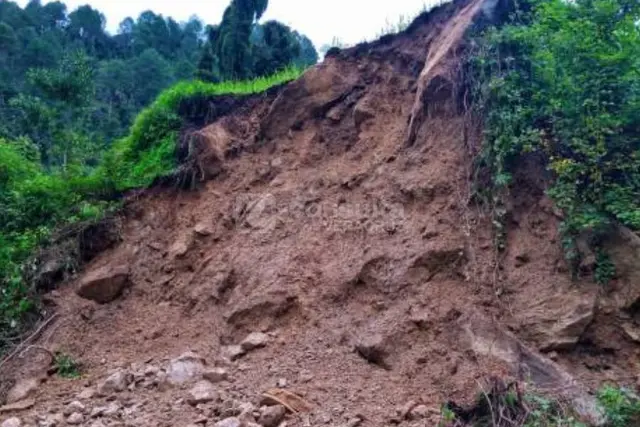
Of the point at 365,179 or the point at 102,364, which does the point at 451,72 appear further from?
the point at 102,364

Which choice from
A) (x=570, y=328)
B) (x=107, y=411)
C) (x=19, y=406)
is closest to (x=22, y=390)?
(x=19, y=406)

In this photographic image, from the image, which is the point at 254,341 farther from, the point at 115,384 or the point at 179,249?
the point at 179,249

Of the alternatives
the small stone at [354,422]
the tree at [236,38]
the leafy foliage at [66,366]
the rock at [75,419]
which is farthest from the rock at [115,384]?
the tree at [236,38]

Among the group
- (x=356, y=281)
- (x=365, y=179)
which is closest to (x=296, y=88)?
(x=365, y=179)

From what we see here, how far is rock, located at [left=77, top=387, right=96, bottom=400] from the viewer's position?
4898 mm

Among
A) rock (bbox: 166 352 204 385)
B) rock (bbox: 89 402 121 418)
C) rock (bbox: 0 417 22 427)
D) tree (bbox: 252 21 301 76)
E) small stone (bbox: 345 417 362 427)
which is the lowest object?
small stone (bbox: 345 417 362 427)

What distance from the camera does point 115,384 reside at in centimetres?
493

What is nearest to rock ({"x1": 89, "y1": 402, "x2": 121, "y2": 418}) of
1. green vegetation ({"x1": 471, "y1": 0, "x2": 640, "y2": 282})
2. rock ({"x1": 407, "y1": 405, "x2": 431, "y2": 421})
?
rock ({"x1": 407, "y1": 405, "x2": 431, "y2": 421})

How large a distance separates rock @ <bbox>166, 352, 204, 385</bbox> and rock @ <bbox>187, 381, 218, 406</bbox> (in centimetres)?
19

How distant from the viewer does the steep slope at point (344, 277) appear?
14.2ft

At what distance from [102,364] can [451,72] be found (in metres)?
4.31

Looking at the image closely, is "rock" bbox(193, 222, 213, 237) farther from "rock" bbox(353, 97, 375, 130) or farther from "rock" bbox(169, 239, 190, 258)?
"rock" bbox(353, 97, 375, 130)

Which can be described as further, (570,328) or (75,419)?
(75,419)

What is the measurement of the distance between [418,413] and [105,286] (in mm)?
3688
